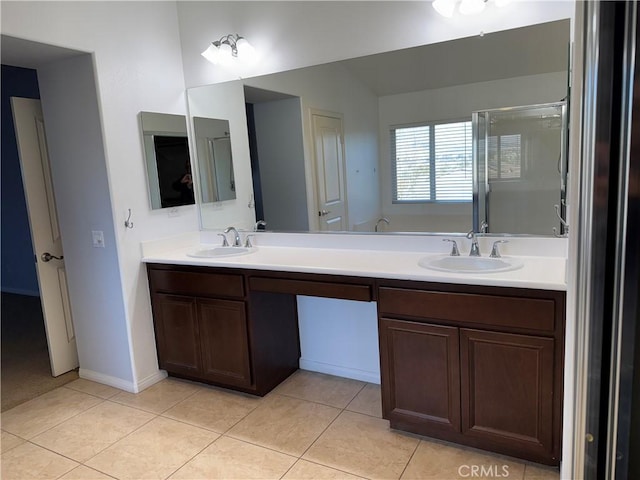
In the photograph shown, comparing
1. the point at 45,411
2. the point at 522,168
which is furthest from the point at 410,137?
the point at 45,411

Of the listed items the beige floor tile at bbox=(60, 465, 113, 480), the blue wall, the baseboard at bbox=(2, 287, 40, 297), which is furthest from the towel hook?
the baseboard at bbox=(2, 287, 40, 297)

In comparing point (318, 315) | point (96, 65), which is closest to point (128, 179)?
point (96, 65)

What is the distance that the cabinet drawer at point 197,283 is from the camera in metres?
2.58

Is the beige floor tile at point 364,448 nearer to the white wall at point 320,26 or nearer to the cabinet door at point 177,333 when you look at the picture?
the cabinet door at point 177,333

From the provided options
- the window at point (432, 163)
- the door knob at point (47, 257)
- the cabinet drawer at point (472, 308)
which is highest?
the window at point (432, 163)

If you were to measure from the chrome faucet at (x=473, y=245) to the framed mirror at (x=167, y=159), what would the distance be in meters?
1.93

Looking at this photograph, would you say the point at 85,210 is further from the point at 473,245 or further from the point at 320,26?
the point at 473,245

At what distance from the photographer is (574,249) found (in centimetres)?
103

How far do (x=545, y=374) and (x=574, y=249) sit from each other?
1.02m

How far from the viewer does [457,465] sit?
79.3 inches

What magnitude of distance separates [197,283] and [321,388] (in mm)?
1004

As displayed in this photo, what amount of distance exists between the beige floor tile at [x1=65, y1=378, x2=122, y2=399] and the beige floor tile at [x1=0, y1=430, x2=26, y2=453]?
50 centimetres

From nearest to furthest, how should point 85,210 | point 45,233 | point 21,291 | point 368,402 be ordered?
point 368,402 < point 85,210 < point 45,233 < point 21,291

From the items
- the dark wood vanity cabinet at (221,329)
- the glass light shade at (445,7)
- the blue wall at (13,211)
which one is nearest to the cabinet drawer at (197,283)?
the dark wood vanity cabinet at (221,329)
